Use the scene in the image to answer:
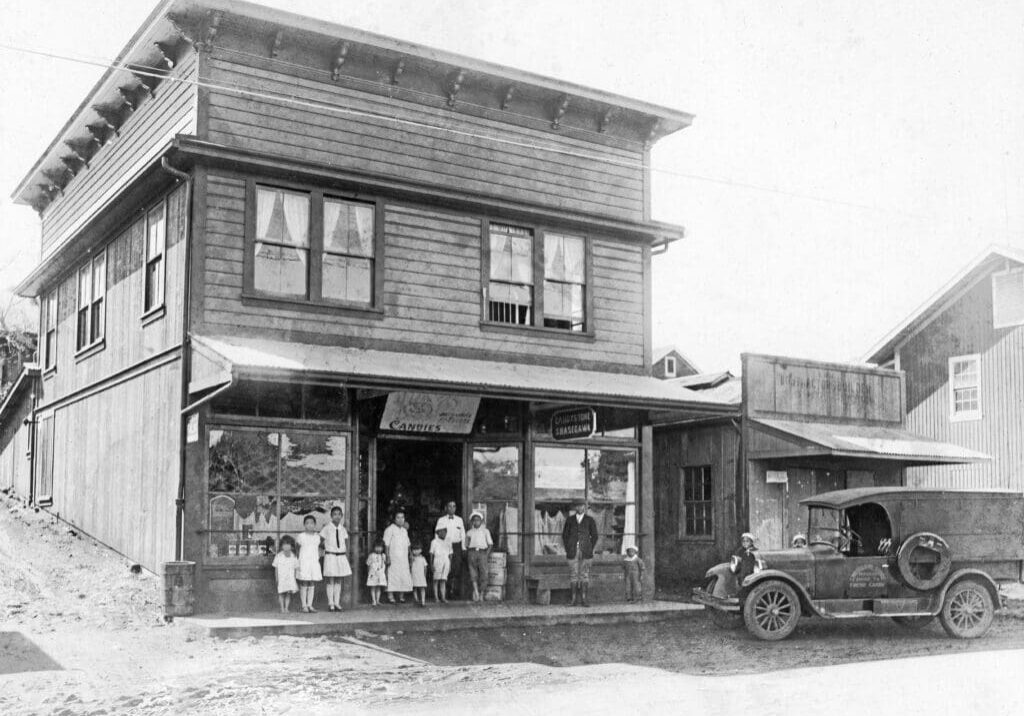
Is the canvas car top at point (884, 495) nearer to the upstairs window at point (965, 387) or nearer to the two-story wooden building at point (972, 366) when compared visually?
the two-story wooden building at point (972, 366)

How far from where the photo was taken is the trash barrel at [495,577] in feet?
53.5

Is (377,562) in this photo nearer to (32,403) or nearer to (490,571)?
(490,571)

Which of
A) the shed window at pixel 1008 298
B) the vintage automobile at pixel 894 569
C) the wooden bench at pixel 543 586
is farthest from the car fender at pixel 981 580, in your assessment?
the shed window at pixel 1008 298

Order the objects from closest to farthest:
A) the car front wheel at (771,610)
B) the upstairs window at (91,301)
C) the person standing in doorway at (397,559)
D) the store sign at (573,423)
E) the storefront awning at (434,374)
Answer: the storefront awning at (434,374) → the car front wheel at (771,610) → the person standing in doorway at (397,559) → the store sign at (573,423) → the upstairs window at (91,301)

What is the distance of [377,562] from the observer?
15.4 metres

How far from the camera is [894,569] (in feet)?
47.3

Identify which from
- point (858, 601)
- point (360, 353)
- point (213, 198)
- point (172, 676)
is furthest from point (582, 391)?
point (172, 676)

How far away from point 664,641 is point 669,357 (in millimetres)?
36059

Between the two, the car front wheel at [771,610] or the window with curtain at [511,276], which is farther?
the window with curtain at [511,276]

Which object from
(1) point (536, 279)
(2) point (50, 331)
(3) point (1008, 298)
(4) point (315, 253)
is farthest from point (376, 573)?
(3) point (1008, 298)

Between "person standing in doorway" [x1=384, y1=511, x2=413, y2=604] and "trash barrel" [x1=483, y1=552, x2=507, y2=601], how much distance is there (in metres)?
1.31

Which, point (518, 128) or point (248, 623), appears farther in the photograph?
point (518, 128)

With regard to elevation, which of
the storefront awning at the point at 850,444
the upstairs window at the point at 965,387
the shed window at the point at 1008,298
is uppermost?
the shed window at the point at 1008,298

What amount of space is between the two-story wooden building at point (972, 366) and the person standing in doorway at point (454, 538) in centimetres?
1416
